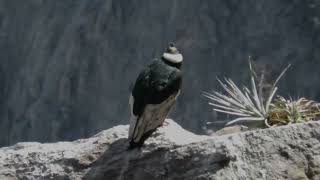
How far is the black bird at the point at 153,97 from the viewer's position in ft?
24.9

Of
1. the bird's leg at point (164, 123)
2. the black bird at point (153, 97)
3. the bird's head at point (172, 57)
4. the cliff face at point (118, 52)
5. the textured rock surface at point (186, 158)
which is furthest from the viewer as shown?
the cliff face at point (118, 52)

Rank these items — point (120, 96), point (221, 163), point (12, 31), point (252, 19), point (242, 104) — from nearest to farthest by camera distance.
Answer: point (221, 163)
point (242, 104)
point (252, 19)
point (120, 96)
point (12, 31)

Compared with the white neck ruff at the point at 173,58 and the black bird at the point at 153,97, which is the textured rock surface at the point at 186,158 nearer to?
the black bird at the point at 153,97

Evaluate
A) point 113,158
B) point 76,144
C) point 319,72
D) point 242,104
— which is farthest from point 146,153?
point 319,72

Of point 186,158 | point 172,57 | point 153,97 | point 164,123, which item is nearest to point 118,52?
point 172,57

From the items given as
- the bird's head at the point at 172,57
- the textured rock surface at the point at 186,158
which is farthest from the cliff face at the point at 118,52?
the textured rock surface at the point at 186,158

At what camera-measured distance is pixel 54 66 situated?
37344 mm

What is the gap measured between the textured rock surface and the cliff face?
72.3 ft

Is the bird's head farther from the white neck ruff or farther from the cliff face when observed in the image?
the cliff face

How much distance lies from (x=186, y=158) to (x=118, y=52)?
28.9 meters

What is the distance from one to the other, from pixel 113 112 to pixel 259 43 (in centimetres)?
621

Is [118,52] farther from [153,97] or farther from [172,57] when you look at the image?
[153,97]

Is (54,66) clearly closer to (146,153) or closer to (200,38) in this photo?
(200,38)

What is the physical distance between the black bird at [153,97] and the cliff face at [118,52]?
71.3 ft
